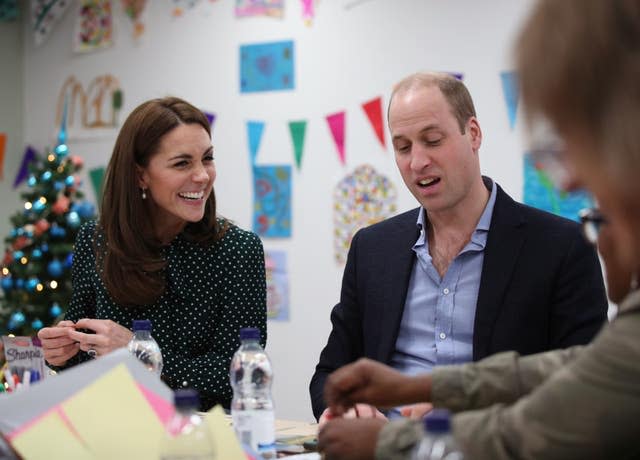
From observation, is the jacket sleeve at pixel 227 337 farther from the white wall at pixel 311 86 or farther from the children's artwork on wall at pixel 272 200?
the children's artwork on wall at pixel 272 200

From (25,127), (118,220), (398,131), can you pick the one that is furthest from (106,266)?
(25,127)

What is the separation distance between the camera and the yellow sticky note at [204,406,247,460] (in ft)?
4.89

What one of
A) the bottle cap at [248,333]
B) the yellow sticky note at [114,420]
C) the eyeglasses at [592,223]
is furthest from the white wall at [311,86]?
the yellow sticky note at [114,420]

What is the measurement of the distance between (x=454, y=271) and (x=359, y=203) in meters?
2.05

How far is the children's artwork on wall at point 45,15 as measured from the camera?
18.4ft

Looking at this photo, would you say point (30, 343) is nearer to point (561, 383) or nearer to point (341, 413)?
point (341, 413)

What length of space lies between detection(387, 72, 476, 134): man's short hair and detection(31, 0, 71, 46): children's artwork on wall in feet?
12.5

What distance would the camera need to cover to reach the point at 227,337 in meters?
2.62

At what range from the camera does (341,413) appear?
4.66 feet

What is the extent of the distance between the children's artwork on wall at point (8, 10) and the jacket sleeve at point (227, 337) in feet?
12.4

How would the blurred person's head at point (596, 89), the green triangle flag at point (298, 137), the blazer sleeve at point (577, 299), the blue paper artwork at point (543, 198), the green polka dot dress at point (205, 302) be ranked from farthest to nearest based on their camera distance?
the green triangle flag at point (298, 137) → the blue paper artwork at point (543, 198) → the green polka dot dress at point (205, 302) → the blazer sleeve at point (577, 299) → the blurred person's head at point (596, 89)

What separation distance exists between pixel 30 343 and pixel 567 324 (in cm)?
139

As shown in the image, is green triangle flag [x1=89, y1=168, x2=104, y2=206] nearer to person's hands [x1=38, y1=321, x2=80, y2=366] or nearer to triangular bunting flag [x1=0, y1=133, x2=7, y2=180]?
triangular bunting flag [x1=0, y1=133, x2=7, y2=180]

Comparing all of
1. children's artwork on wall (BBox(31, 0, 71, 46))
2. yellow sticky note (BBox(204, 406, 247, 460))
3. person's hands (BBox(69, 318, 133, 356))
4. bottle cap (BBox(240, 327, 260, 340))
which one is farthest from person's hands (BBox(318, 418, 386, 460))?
children's artwork on wall (BBox(31, 0, 71, 46))
